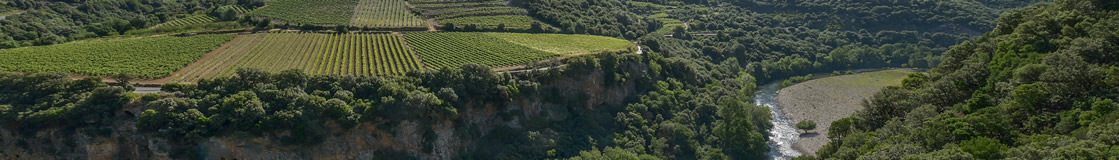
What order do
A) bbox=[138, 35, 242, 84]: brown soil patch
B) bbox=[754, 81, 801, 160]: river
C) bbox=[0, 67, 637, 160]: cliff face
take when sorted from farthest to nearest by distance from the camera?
bbox=[754, 81, 801, 160]: river < bbox=[138, 35, 242, 84]: brown soil patch < bbox=[0, 67, 637, 160]: cliff face

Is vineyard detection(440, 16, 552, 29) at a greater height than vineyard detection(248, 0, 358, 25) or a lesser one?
lesser

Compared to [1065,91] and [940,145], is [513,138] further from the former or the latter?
[1065,91]

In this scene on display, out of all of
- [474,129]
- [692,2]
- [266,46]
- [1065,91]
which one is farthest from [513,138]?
[692,2]

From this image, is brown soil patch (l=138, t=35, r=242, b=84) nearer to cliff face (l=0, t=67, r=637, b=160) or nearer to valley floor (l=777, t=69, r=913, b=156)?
cliff face (l=0, t=67, r=637, b=160)

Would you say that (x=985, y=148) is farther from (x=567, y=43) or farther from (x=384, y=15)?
(x=384, y=15)

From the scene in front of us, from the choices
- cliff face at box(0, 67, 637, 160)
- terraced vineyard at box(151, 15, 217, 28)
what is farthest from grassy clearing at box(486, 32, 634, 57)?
terraced vineyard at box(151, 15, 217, 28)

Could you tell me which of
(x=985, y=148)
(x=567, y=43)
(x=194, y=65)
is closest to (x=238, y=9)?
(x=194, y=65)

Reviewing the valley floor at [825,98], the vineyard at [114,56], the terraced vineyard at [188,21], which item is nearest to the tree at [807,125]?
the valley floor at [825,98]
